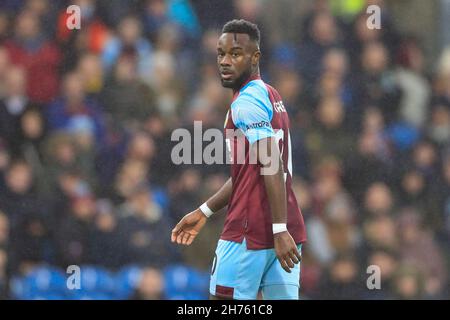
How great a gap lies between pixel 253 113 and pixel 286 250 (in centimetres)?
70

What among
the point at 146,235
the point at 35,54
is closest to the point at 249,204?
the point at 146,235

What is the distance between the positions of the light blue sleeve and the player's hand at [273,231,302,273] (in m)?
0.49

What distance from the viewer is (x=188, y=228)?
5652mm

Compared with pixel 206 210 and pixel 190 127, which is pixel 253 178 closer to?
pixel 206 210

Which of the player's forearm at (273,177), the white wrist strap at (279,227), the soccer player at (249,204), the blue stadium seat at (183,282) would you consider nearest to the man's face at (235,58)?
the soccer player at (249,204)

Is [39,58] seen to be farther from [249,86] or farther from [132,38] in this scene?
[249,86]

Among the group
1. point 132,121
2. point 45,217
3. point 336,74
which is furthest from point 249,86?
point 336,74

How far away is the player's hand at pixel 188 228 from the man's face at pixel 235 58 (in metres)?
0.87

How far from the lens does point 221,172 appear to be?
8961mm

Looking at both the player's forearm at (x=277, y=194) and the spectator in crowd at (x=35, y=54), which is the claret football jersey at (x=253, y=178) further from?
the spectator in crowd at (x=35, y=54)

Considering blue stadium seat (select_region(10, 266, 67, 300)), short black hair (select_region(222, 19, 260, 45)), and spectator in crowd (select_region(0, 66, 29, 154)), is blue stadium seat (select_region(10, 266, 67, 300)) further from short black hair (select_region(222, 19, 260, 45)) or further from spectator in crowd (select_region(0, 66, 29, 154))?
short black hair (select_region(222, 19, 260, 45))
